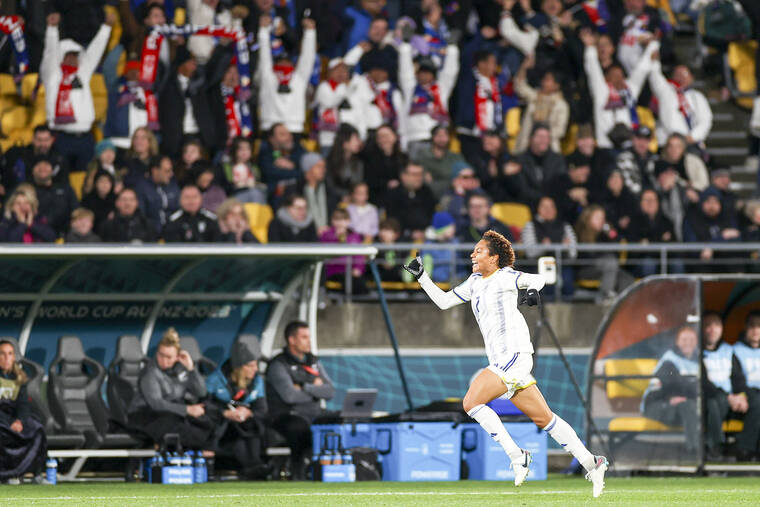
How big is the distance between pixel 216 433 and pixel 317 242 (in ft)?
12.1

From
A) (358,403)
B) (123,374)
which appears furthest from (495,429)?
(123,374)

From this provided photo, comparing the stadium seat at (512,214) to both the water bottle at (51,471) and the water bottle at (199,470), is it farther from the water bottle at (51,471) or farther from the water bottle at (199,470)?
the water bottle at (51,471)

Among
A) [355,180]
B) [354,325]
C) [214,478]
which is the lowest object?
[214,478]

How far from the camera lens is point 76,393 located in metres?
17.3

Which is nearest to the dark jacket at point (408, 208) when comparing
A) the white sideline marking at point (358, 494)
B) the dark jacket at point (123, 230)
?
the dark jacket at point (123, 230)

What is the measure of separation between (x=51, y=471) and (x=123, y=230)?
3.64m

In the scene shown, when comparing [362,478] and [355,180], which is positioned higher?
[355,180]

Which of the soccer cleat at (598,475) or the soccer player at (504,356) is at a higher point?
the soccer player at (504,356)

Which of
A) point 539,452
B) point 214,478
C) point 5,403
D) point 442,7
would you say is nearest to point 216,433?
point 214,478

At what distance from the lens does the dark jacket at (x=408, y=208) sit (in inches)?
817

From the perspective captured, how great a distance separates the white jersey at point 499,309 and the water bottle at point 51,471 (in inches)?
200

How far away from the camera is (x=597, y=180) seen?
72.6 feet

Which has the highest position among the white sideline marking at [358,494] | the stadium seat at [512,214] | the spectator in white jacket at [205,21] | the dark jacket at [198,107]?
the spectator in white jacket at [205,21]

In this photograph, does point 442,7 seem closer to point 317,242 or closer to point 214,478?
point 317,242
